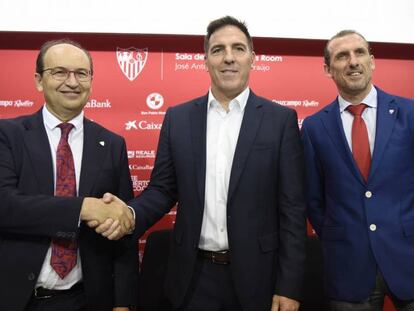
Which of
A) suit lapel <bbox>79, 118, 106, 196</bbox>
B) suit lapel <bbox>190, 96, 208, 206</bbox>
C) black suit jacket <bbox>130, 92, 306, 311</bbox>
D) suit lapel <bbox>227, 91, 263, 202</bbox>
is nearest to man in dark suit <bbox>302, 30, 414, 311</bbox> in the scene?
black suit jacket <bbox>130, 92, 306, 311</bbox>

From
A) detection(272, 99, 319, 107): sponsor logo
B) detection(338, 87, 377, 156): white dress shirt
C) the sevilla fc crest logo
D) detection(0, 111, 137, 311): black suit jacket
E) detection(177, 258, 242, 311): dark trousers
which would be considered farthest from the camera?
detection(272, 99, 319, 107): sponsor logo

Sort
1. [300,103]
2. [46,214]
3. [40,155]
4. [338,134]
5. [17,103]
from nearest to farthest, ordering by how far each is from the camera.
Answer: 1. [46,214]
2. [40,155]
3. [338,134]
4. [17,103]
5. [300,103]

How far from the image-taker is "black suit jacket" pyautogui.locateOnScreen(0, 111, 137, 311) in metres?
1.74

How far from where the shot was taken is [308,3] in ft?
10.9

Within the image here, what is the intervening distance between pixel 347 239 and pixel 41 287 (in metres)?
1.47

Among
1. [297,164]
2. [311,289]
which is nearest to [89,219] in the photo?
[297,164]

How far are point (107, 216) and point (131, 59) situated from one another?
181 cm

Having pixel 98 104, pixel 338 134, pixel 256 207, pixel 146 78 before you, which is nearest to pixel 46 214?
pixel 256 207

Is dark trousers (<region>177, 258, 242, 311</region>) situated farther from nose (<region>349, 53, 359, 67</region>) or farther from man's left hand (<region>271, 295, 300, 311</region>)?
nose (<region>349, 53, 359, 67</region>)

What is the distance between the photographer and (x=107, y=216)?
1.82 meters

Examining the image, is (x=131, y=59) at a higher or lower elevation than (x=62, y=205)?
higher

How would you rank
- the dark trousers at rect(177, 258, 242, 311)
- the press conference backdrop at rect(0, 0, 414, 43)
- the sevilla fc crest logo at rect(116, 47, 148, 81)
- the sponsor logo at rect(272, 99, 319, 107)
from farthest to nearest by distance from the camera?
the sponsor logo at rect(272, 99, 319, 107) < the sevilla fc crest logo at rect(116, 47, 148, 81) < the press conference backdrop at rect(0, 0, 414, 43) < the dark trousers at rect(177, 258, 242, 311)

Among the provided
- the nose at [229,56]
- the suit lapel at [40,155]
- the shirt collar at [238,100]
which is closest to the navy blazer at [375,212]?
the shirt collar at [238,100]

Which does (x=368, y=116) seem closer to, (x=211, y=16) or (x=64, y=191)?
(x=64, y=191)
